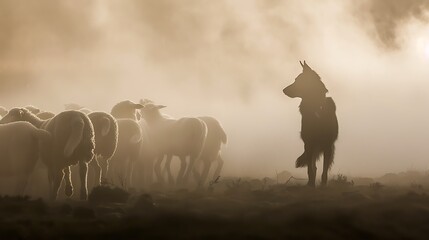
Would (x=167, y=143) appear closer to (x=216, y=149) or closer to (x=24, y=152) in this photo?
(x=216, y=149)

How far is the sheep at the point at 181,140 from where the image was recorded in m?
20.7

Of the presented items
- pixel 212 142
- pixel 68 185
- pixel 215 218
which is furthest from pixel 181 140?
pixel 215 218

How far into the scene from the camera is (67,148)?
45.9 feet

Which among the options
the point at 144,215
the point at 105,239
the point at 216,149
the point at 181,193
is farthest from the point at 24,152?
the point at 216,149

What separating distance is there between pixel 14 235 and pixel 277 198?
617 cm

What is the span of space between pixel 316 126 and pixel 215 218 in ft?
23.2

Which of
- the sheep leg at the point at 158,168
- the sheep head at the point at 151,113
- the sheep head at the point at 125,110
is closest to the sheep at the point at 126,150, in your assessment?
the sheep leg at the point at 158,168

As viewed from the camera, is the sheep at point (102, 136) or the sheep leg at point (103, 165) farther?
the sheep leg at point (103, 165)

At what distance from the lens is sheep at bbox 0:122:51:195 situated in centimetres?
1369

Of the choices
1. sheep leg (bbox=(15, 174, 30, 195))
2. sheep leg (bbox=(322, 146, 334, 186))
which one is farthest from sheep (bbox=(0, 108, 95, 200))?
sheep leg (bbox=(322, 146, 334, 186))

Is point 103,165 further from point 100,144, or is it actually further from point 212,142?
point 212,142

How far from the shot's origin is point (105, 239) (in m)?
8.52

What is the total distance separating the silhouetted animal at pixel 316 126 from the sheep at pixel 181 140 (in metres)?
5.01

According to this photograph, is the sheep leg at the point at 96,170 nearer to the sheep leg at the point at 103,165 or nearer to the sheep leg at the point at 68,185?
the sheep leg at the point at 103,165
